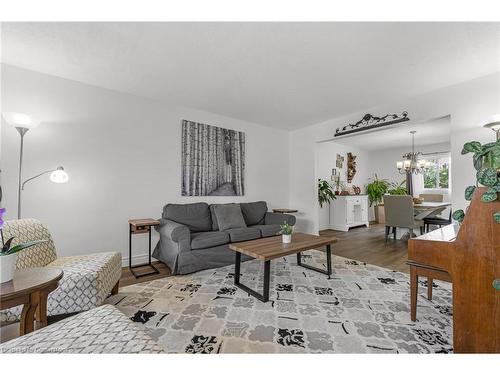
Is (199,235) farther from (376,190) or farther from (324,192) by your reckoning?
(376,190)

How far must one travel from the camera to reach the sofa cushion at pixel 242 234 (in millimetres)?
3112

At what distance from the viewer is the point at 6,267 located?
115cm

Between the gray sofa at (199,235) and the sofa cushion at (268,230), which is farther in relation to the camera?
the sofa cushion at (268,230)

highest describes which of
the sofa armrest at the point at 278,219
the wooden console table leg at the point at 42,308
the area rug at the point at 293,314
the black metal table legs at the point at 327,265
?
the sofa armrest at the point at 278,219

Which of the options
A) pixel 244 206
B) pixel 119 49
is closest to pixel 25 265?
pixel 119 49

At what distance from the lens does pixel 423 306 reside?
1964 millimetres

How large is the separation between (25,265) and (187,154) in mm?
2336

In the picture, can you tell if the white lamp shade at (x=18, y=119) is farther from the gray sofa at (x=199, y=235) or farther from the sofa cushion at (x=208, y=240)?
the sofa cushion at (x=208, y=240)

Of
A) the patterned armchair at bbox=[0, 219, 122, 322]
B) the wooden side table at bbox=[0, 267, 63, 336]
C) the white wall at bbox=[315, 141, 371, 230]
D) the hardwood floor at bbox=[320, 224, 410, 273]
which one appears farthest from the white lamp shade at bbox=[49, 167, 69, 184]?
the white wall at bbox=[315, 141, 371, 230]

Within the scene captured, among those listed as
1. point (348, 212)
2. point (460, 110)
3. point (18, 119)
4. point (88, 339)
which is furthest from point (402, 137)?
point (18, 119)

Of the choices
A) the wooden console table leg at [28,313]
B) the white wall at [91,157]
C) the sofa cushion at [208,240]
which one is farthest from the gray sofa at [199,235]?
the wooden console table leg at [28,313]

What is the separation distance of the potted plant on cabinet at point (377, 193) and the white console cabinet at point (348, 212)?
0.53 metres

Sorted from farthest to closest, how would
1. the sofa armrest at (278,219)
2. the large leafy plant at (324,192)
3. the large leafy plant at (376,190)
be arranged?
1. the large leafy plant at (376,190)
2. the large leafy plant at (324,192)
3. the sofa armrest at (278,219)
